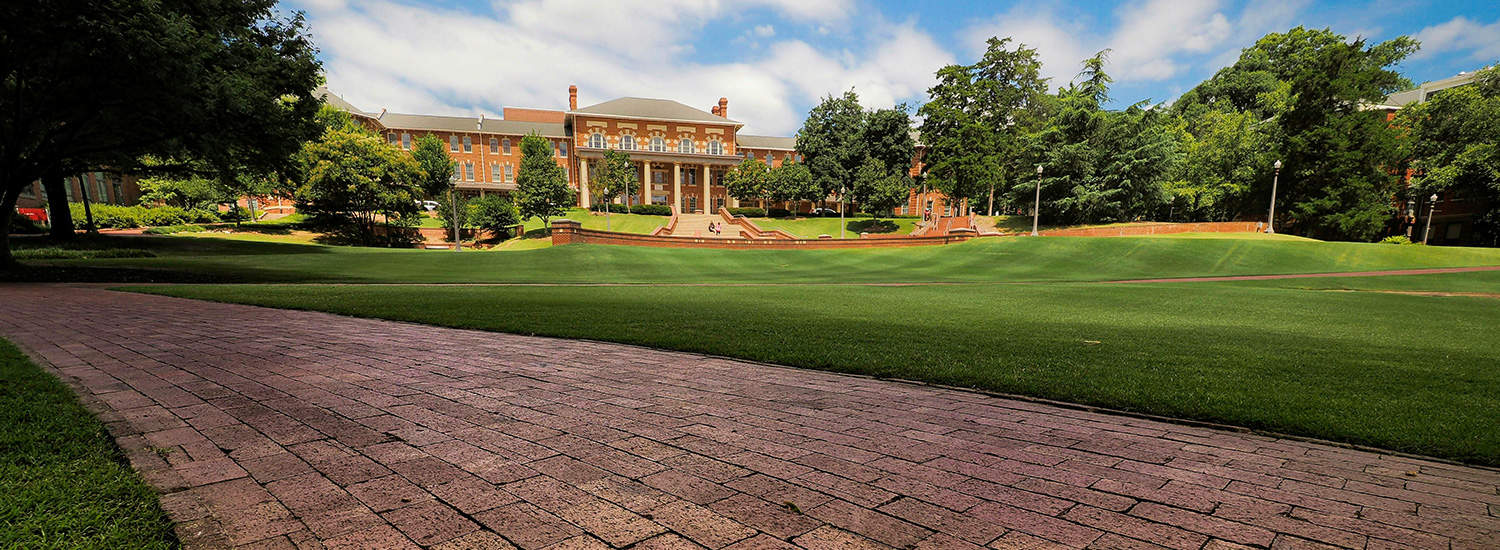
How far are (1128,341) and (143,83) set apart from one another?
803 inches

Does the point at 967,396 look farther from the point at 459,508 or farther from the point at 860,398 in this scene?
the point at 459,508

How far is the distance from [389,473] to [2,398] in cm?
323

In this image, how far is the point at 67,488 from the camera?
229 cm

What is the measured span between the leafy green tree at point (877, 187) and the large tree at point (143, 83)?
4326 cm

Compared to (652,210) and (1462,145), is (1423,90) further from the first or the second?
(652,210)

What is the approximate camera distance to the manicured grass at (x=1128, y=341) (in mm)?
4273

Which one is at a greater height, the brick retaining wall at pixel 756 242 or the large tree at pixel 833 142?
the large tree at pixel 833 142

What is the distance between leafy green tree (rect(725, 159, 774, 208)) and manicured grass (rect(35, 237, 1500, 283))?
82.9 ft

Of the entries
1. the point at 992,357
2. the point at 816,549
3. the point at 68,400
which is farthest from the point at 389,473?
the point at 992,357

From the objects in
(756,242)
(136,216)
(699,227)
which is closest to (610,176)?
(699,227)

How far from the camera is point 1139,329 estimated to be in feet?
29.1

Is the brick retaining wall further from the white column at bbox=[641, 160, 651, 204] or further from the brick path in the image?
the brick path

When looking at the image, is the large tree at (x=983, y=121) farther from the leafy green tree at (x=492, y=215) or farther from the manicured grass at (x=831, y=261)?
the leafy green tree at (x=492, y=215)

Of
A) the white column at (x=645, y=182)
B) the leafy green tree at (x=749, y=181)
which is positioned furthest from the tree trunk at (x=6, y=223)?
the leafy green tree at (x=749, y=181)
